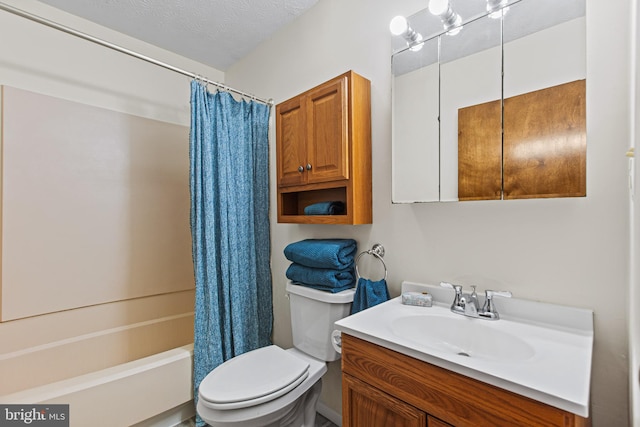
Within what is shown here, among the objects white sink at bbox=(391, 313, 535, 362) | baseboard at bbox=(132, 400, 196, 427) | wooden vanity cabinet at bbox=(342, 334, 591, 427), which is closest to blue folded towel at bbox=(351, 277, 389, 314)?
white sink at bbox=(391, 313, 535, 362)

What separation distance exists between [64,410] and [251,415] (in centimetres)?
91

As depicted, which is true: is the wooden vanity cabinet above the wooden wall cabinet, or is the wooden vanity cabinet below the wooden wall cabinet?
below

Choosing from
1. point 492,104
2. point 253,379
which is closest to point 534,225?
point 492,104

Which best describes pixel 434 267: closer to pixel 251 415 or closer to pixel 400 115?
pixel 400 115

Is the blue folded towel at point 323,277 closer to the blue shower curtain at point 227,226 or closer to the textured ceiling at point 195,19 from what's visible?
the blue shower curtain at point 227,226

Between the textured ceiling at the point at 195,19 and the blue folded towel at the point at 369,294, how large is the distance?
5.70ft

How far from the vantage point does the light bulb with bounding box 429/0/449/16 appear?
1.15 meters

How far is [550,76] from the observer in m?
0.98

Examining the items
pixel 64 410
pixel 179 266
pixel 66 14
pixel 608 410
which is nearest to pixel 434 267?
pixel 608 410

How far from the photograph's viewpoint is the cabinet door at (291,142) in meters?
1.62

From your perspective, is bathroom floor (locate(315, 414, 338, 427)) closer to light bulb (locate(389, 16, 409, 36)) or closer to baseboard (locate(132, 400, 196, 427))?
baseboard (locate(132, 400, 196, 427))

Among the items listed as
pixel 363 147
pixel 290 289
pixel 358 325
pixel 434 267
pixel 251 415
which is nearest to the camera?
pixel 358 325

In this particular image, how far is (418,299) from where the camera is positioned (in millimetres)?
1220

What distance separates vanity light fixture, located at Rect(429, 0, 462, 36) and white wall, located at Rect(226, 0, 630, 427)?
200 mm
